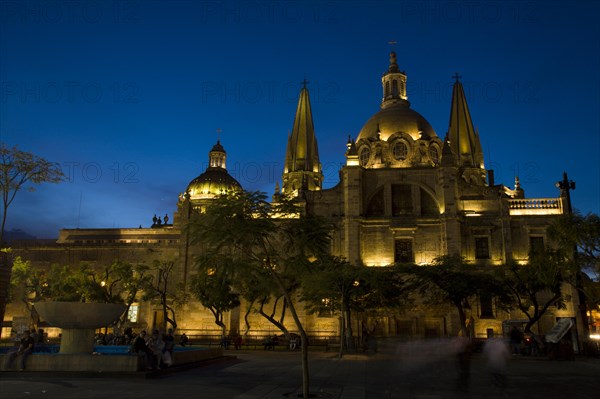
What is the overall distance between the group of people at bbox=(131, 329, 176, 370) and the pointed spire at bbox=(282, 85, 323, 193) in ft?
142

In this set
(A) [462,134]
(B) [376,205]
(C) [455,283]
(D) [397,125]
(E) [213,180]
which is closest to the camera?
(C) [455,283]

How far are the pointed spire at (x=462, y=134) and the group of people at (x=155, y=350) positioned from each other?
4878 centimetres

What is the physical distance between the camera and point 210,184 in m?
72.0

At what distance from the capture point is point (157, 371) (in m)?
16.4

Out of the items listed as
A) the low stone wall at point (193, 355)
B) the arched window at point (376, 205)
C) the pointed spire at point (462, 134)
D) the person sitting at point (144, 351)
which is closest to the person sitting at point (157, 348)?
the person sitting at point (144, 351)

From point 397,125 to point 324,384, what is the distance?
44944 millimetres

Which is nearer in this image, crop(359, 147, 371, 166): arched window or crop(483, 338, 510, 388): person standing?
crop(483, 338, 510, 388): person standing

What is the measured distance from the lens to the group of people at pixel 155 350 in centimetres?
1658

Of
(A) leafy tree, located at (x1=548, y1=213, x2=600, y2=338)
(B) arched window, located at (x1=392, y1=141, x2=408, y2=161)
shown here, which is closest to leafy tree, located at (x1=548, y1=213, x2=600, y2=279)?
(A) leafy tree, located at (x1=548, y1=213, x2=600, y2=338)

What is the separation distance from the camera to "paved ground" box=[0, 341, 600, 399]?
12883 millimetres

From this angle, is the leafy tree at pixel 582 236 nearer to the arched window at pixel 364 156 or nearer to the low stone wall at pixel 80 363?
the low stone wall at pixel 80 363

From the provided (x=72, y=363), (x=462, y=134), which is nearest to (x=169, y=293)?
(x=72, y=363)

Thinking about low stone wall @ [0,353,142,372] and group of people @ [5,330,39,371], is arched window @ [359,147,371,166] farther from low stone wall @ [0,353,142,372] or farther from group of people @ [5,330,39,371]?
group of people @ [5,330,39,371]

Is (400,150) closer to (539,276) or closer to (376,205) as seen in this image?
(376,205)
